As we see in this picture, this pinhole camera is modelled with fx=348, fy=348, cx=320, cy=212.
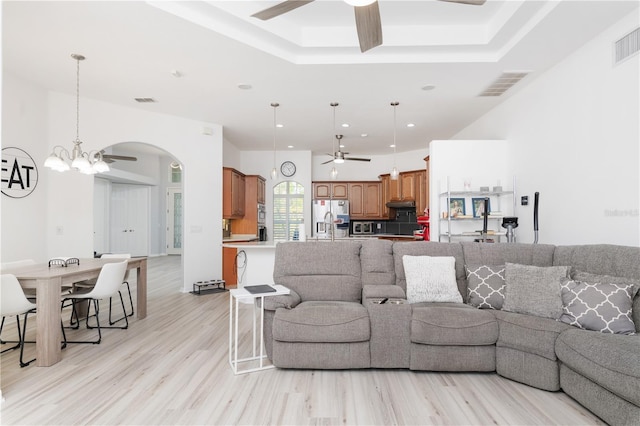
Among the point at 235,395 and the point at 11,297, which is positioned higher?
the point at 11,297

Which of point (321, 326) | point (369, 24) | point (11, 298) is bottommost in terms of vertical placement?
point (321, 326)

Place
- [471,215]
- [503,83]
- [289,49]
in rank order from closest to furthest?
[289,49], [503,83], [471,215]

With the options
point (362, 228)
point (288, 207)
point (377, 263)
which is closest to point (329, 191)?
point (288, 207)

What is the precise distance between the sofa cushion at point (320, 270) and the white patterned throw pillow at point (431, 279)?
0.52m

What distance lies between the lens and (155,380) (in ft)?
8.81

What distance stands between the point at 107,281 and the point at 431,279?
3.20m

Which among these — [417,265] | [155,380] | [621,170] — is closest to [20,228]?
[155,380]

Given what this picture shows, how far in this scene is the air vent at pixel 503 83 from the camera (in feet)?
13.8

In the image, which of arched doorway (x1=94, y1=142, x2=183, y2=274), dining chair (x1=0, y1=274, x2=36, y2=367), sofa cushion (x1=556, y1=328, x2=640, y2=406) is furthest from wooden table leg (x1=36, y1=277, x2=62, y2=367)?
arched doorway (x1=94, y1=142, x2=183, y2=274)

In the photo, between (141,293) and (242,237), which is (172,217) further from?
(141,293)

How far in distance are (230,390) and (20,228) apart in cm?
382

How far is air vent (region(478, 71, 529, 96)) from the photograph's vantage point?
13.8ft

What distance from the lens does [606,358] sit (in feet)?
6.76

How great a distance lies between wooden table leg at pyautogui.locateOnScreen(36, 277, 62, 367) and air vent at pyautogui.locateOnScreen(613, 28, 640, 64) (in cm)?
533
